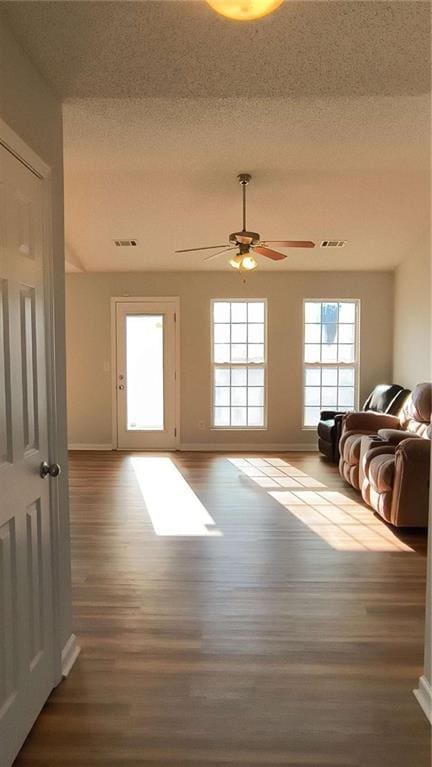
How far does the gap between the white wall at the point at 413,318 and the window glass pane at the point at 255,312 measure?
73.6 inches

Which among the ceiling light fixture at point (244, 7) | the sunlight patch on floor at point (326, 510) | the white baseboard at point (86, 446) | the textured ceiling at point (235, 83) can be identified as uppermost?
the textured ceiling at point (235, 83)

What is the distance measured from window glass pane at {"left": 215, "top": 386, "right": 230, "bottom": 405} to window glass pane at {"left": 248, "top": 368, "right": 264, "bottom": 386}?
14.0 inches

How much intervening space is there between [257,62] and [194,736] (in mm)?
2558

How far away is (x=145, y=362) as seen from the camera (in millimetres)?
7266

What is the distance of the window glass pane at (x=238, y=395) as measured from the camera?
7312 mm

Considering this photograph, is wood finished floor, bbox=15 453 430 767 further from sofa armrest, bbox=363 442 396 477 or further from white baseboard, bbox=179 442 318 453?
white baseboard, bbox=179 442 318 453

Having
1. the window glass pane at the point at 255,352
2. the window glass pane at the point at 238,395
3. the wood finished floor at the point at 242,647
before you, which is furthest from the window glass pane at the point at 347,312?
the wood finished floor at the point at 242,647

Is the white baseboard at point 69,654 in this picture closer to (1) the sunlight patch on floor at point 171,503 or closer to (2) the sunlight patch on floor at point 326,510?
(1) the sunlight patch on floor at point 171,503

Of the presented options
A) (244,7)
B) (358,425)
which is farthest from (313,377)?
(244,7)

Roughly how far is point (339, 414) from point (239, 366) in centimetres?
162

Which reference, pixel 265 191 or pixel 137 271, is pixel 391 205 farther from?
pixel 137 271

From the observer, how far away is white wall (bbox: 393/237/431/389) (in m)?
5.98

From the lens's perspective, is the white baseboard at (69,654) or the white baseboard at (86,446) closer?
the white baseboard at (69,654)

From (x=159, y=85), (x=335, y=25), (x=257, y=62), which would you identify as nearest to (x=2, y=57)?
(x=159, y=85)
